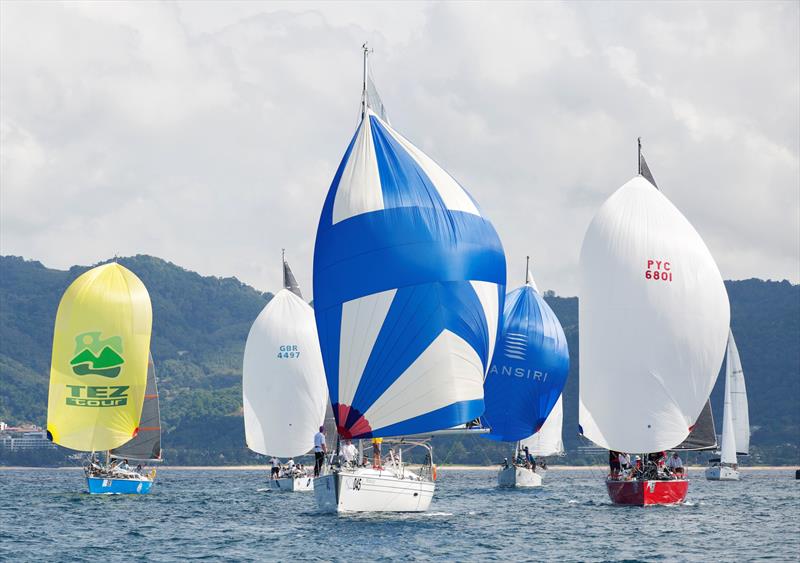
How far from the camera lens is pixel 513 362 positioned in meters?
57.7

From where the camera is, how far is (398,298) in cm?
3588

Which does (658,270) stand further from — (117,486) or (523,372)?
(117,486)

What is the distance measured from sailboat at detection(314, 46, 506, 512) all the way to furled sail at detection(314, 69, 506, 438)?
28 mm

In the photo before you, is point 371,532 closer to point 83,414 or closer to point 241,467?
point 83,414

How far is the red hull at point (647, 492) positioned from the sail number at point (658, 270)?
6515mm

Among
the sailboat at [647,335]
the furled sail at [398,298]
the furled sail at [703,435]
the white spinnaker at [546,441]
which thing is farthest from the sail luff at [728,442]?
the furled sail at [398,298]

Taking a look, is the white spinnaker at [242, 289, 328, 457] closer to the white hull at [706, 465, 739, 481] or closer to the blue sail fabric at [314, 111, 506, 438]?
the blue sail fabric at [314, 111, 506, 438]

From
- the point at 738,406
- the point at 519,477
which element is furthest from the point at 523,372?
the point at 738,406

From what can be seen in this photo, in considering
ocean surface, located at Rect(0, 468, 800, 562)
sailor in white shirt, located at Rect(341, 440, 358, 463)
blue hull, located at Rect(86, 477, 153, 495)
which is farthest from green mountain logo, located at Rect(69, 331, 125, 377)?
sailor in white shirt, located at Rect(341, 440, 358, 463)

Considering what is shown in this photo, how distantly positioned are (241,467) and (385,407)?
119m

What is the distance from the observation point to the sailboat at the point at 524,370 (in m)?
57.8

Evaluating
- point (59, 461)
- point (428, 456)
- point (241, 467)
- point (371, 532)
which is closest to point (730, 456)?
point (428, 456)

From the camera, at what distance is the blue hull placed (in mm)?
52719

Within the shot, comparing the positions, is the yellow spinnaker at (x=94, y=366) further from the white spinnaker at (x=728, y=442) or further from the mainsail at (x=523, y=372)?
the white spinnaker at (x=728, y=442)
